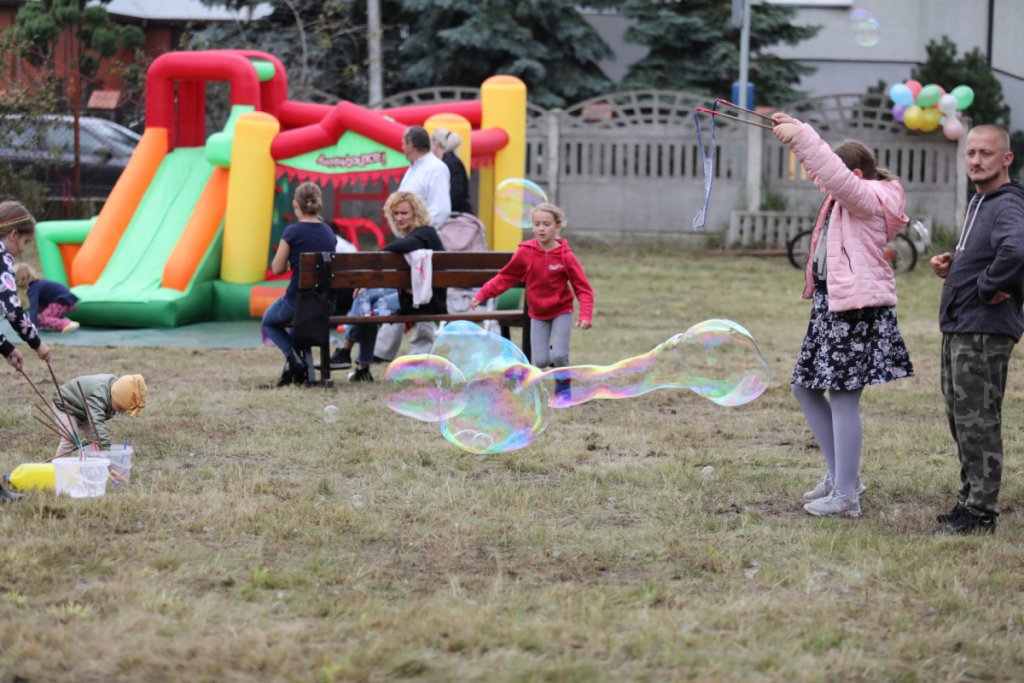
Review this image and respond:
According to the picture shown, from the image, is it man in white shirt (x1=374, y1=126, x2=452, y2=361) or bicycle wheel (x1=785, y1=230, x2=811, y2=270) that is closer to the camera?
man in white shirt (x1=374, y1=126, x2=452, y2=361)

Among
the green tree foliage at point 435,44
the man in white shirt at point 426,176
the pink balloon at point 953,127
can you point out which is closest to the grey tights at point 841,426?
the man in white shirt at point 426,176

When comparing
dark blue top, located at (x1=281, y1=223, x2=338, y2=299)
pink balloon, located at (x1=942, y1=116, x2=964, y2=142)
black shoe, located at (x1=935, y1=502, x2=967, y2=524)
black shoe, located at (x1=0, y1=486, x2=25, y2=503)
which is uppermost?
pink balloon, located at (x1=942, y1=116, x2=964, y2=142)

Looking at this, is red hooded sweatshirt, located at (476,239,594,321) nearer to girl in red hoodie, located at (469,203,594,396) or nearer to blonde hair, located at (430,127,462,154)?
girl in red hoodie, located at (469,203,594,396)

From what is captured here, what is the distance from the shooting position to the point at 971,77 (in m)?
21.8

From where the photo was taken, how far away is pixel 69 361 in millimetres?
9516

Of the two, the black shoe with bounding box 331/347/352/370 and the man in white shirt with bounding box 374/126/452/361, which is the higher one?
the man in white shirt with bounding box 374/126/452/361

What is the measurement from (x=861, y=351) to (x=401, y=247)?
13.5ft

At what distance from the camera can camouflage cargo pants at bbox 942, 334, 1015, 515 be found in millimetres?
4887

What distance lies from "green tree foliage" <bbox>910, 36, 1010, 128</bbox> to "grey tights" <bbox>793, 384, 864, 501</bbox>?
677 inches

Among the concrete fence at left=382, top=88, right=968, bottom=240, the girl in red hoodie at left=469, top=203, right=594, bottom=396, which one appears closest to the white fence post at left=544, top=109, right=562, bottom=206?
the concrete fence at left=382, top=88, right=968, bottom=240

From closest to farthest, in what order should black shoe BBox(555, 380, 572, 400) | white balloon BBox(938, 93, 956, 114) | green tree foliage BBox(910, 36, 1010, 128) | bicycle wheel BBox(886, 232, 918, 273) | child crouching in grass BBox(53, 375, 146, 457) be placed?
child crouching in grass BBox(53, 375, 146, 457), black shoe BBox(555, 380, 572, 400), bicycle wheel BBox(886, 232, 918, 273), white balloon BBox(938, 93, 956, 114), green tree foliage BBox(910, 36, 1010, 128)

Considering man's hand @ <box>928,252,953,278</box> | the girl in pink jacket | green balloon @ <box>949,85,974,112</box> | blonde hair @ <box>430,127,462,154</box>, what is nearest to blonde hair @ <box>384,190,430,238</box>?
blonde hair @ <box>430,127,462,154</box>

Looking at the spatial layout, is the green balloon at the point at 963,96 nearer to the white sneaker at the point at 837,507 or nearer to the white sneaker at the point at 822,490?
the white sneaker at the point at 822,490

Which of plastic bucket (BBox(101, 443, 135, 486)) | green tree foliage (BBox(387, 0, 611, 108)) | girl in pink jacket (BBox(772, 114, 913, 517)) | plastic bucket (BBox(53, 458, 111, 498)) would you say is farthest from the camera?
green tree foliage (BBox(387, 0, 611, 108))
